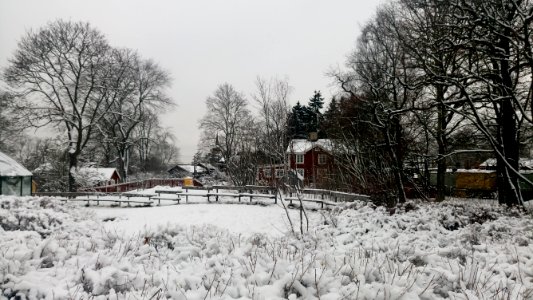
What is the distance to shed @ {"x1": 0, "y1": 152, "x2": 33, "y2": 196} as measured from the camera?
18.9m

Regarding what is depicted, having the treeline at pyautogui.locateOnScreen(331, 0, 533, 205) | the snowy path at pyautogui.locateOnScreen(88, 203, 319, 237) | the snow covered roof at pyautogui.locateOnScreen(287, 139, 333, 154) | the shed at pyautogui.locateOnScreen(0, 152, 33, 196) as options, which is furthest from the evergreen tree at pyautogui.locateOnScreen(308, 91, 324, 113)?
the shed at pyautogui.locateOnScreen(0, 152, 33, 196)

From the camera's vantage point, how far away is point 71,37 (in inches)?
914

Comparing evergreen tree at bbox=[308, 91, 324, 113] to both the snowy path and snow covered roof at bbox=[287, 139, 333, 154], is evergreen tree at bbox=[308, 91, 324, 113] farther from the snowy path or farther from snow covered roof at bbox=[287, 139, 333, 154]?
the snowy path

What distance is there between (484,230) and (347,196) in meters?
8.60

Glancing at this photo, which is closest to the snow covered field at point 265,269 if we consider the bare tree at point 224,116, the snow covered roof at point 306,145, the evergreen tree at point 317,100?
the snow covered roof at point 306,145

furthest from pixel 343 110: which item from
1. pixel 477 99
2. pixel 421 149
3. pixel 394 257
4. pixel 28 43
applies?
pixel 28 43

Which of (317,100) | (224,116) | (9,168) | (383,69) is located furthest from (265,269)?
(317,100)

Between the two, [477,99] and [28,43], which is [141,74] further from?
[477,99]

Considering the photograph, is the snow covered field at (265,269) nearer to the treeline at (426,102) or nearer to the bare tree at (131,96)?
the treeline at (426,102)

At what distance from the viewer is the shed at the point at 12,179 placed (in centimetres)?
1891

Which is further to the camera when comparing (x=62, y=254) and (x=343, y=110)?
(x=343, y=110)

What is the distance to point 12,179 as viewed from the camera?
19359mm

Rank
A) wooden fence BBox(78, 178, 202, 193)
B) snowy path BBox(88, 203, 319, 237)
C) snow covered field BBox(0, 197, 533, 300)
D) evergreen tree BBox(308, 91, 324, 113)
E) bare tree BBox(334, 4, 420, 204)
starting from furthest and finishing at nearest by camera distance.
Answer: evergreen tree BBox(308, 91, 324, 113) → wooden fence BBox(78, 178, 202, 193) → bare tree BBox(334, 4, 420, 204) → snowy path BBox(88, 203, 319, 237) → snow covered field BBox(0, 197, 533, 300)

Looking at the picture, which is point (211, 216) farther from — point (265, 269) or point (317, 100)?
point (317, 100)
